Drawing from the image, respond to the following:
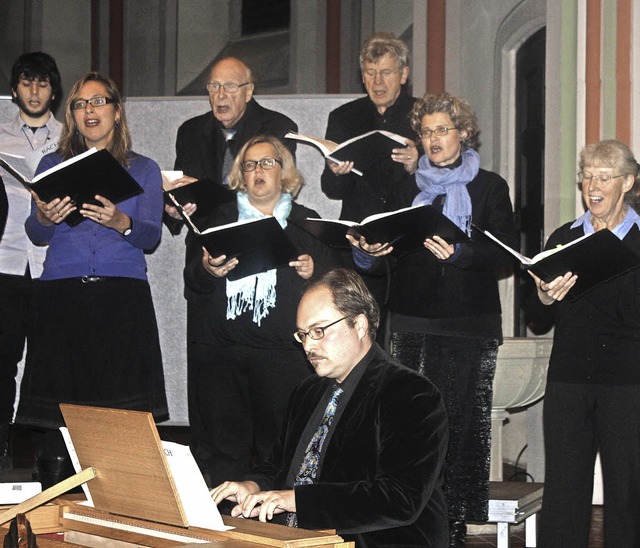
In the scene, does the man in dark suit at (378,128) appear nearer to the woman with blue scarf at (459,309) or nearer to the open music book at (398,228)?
the woman with blue scarf at (459,309)

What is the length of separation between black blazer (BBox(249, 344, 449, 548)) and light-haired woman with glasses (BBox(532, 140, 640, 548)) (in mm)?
1259

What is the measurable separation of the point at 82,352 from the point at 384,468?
1944 millimetres

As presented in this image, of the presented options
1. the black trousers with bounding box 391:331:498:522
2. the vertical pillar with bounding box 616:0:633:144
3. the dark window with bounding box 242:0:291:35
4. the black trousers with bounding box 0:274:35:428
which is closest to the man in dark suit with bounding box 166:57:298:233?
the black trousers with bounding box 0:274:35:428

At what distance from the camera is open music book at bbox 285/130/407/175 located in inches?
177

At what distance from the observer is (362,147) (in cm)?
454

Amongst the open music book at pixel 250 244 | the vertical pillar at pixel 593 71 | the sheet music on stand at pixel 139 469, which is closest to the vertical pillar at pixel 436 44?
the vertical pillar at pixel 593 71

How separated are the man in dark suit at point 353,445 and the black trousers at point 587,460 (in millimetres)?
1276

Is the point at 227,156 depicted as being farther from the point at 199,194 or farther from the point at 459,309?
the point at 459,309

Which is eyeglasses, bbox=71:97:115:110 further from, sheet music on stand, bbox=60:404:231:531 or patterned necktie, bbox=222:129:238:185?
sheet music on stand, bbox=60:404:231:531

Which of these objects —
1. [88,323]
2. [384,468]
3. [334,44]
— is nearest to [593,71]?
[88,323]

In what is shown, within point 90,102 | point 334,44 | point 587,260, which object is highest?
point 334,44

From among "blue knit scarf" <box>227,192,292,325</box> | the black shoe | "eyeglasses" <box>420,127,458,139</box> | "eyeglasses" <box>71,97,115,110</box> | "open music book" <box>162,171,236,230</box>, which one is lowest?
the black shoe

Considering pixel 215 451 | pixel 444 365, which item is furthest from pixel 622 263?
pixel 215 451

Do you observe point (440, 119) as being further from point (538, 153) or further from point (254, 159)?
point (538, 153)
